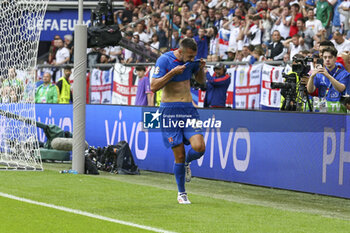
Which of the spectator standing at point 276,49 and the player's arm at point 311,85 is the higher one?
the spectator standing at point 276,49

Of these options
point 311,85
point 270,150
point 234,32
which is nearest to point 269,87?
point 270,150

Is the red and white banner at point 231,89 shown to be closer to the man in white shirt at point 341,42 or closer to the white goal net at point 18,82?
the man in white shirt at point 341,42

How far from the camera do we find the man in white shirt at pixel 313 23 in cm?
1822

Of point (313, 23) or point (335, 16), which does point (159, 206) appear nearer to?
point (313, 23)

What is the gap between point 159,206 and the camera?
9484 millimetres

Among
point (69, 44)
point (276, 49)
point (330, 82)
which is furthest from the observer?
point (69, 44)

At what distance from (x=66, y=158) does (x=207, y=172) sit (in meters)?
4.21

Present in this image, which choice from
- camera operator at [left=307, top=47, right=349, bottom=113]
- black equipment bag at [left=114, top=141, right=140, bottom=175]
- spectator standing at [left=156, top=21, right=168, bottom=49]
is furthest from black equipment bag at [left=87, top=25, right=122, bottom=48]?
spectator standing at [left=156, top=21, right=168, bottom=49]

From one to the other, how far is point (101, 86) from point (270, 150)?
393 inches

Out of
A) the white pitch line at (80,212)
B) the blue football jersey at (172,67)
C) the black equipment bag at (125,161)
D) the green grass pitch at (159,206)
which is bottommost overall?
the green grass pitch at (159,206)

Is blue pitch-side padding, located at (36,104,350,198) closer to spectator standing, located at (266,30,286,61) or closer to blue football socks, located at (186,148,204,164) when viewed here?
blue football socks, located at (186,148,204,164)

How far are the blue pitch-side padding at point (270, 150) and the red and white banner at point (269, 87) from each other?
9.47 feet

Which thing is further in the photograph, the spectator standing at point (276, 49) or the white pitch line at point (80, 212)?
the spectator standing at point (276, 49)

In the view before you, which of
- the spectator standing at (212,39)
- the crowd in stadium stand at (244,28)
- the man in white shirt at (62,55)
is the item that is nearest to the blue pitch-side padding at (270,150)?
the crowd in stadium stand at (244,28)
